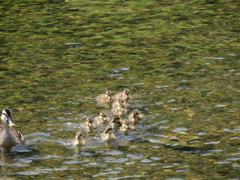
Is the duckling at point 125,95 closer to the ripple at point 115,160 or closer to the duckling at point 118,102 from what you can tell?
the duckling at point 118,102

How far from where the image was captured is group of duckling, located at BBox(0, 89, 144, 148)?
1035 centimetres

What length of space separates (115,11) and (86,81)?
838 centimetres

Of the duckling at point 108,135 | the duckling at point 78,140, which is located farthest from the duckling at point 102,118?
the duckling at point 78,140

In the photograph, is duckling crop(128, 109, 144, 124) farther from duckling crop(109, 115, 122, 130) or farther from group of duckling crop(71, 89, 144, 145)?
duckling crop(109, 115, 122, 130)

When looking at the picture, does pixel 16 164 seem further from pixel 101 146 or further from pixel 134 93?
pixel 134 93

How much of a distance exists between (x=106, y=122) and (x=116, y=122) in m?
0.25

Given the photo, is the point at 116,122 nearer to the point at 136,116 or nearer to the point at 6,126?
the point at 136,116

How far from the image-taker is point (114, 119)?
11.4m

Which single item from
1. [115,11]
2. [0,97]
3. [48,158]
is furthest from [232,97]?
[115,11]

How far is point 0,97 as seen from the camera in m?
12.9

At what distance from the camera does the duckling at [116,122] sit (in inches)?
451

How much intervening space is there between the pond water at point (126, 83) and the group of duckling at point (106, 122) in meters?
0.19

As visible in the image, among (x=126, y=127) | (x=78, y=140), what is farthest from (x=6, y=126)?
(x=126, y=127)

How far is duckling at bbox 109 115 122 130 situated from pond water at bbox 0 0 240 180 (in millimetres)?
325
